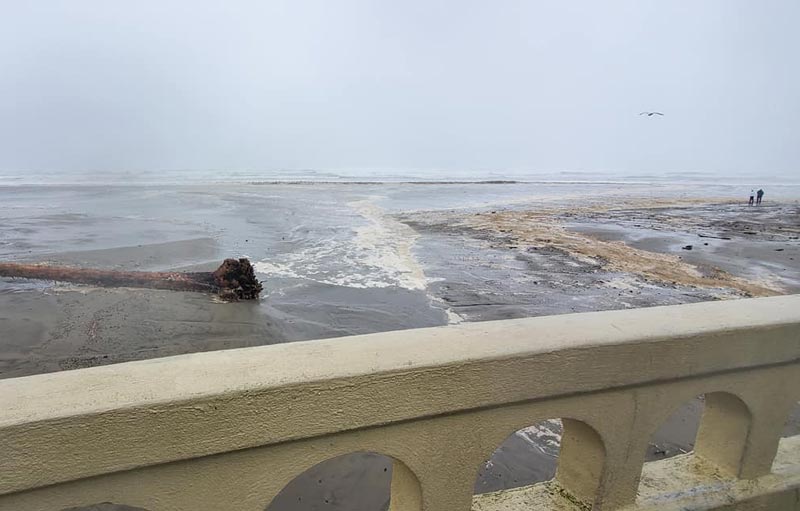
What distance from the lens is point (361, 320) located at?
845cm

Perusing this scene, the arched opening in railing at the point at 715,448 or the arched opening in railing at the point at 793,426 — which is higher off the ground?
the arched opening in railing at the point at 715,448

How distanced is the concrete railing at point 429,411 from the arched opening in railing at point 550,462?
0.01 m

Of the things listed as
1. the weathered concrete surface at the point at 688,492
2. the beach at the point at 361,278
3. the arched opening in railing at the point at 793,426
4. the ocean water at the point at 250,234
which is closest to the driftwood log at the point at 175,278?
the beach at the point at 361,278

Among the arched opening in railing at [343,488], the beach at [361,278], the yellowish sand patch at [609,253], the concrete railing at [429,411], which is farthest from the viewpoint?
the yellowish sand patch at [609,253]

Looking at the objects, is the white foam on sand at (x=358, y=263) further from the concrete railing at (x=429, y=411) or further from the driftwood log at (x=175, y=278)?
the concrete railing at (x=429, y=411)

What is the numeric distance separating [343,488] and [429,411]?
2.67 meters

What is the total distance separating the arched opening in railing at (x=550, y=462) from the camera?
2.12m

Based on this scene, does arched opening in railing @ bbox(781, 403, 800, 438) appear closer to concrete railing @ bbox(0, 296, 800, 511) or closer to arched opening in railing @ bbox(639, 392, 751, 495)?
concrete railing @ bbox(0, 296, 800, 511)

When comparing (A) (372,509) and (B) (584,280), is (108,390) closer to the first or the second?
(A) (372,509)

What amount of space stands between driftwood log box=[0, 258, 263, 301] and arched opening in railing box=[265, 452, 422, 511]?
18.6ft

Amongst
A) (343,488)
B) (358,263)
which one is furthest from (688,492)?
(358,263)

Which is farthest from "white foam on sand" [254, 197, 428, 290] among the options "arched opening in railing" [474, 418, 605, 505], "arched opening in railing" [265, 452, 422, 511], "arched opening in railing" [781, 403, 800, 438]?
"arched opening in railing" [781, 403, 800, 438]

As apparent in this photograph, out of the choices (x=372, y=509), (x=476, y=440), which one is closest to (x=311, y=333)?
(x=372, y=509)

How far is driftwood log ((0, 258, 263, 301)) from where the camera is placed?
932 cm
